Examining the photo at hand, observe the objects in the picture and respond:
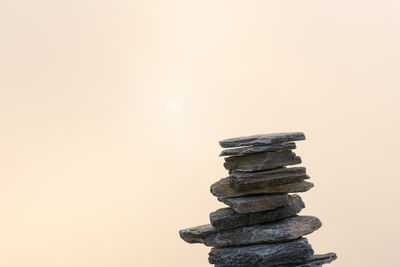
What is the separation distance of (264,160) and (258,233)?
70cm

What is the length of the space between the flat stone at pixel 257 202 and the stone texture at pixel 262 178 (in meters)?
0.11

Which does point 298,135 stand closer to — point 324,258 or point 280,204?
point 280,204

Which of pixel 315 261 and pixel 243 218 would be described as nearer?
pixel 315 261

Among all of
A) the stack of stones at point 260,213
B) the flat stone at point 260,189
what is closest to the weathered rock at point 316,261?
the stack of stones at point 260,213

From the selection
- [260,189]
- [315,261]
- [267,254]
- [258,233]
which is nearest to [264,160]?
[260,189]

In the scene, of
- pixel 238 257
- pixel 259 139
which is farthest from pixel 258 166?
pixel 238 257

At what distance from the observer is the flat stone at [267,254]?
24.4 ft

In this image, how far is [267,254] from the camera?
7.43 metres

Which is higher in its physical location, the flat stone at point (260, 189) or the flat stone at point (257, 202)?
the flat stone at point (260, 189)

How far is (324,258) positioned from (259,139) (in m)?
1.29

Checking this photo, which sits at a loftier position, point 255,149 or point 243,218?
point 255,149

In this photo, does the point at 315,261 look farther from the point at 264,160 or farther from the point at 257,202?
the point at 264,160

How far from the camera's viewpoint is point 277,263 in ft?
24.6

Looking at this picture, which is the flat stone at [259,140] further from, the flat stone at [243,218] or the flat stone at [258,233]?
the flat stone at [258,233]
